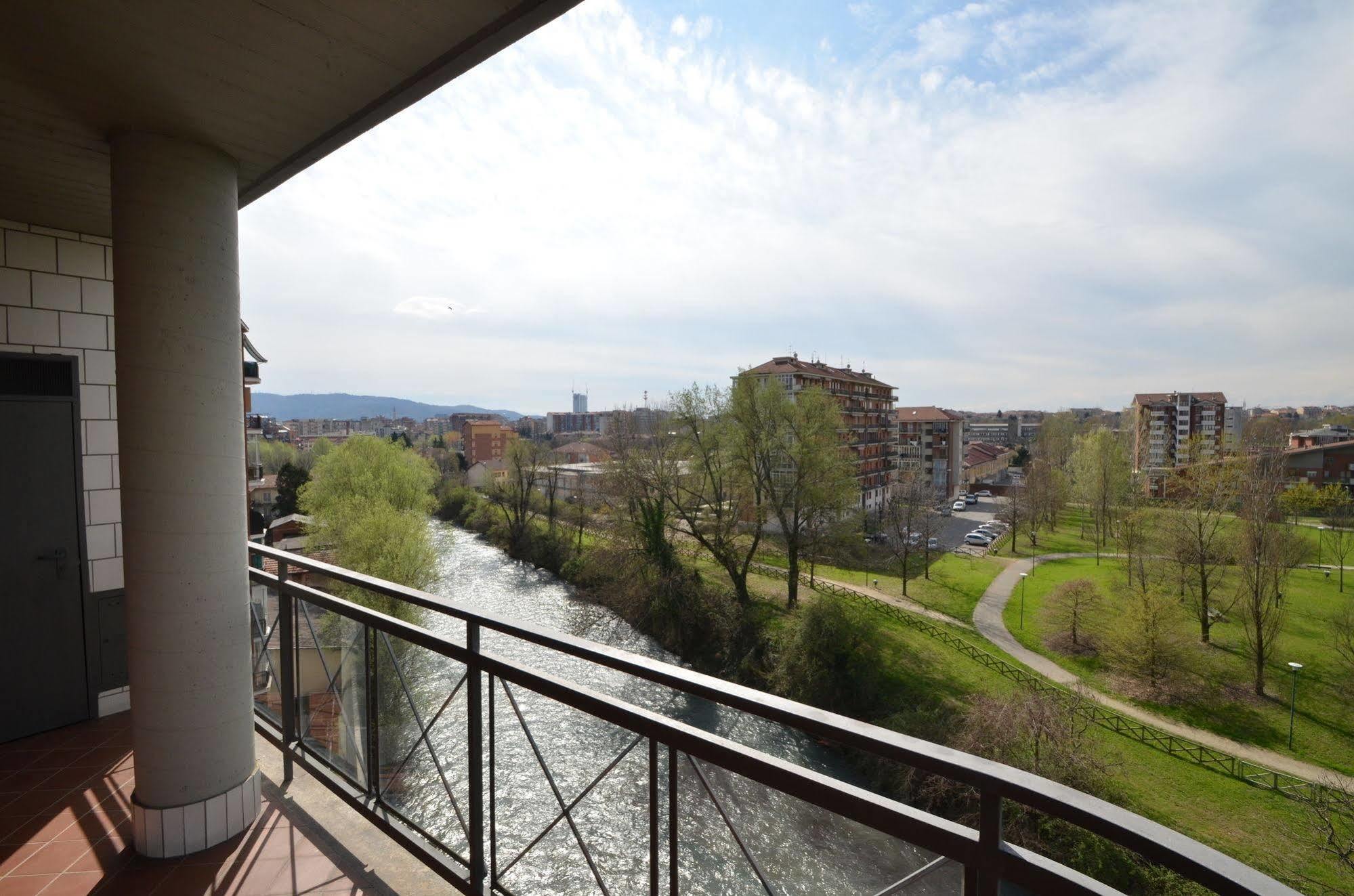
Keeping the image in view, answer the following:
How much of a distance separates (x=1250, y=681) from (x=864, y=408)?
26.4 metres

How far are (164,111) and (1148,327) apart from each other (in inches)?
1793

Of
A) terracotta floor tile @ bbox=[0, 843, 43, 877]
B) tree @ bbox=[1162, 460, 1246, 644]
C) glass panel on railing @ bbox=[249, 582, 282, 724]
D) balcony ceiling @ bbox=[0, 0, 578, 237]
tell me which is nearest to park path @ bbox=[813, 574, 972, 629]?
tree @ bbox=[1162, 460, 1246, 644]

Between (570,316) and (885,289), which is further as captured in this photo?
(570,316)

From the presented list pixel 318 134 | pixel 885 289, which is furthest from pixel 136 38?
pixel 885 289

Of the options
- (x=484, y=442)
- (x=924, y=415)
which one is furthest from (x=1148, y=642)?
(x=484, y=442)

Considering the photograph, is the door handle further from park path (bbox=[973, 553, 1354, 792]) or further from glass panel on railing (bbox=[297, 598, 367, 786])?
park path (bbox=[973, 553, 1354, 792])

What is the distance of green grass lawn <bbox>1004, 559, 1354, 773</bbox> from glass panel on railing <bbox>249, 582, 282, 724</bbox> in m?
15.6

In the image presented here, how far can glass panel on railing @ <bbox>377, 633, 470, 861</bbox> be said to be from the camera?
7.02 feet

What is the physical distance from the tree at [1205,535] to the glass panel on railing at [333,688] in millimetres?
18396

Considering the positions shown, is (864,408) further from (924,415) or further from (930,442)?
(930,442)

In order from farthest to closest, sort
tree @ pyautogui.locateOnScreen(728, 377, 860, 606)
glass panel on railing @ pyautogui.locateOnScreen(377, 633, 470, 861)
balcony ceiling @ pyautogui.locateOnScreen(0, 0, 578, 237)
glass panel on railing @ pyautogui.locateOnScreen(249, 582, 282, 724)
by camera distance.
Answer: tree @ pyautogui.locateOnScreen(728, 377, 860, 606), glass panel on railing @ pyautogui.locateOnScreen(249, 582, 282, 724), glass panel on railing @ pyautogui.locateOnScreen(377, 633, 470, 861), balcony ceiling @ pyautogui.locateOnScreen(0, 0, 578, 237)

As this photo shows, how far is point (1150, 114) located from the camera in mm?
9766

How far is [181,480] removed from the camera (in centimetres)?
208

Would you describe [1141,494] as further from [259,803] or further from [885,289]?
[259,803]
